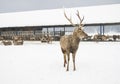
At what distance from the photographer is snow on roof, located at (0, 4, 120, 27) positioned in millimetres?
39875

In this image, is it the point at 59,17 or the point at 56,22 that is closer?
the point at 56,22

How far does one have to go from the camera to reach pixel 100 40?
3716 centimetres

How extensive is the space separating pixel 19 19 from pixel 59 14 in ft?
26.2

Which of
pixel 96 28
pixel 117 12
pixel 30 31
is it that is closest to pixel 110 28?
pixel 96 28

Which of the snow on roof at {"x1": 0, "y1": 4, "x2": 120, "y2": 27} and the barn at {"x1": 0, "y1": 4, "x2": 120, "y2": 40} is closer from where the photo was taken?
the snow on roof at {"x1": 0, "y1": 4, "x2": 120, "y2": 27}

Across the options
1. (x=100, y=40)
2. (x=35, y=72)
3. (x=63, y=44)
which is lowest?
(x=100, y=40)

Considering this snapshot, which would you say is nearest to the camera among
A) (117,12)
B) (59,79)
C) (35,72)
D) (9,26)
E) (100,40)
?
(59,79)

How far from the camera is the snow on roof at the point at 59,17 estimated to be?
39.9 meters

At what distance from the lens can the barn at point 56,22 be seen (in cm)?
4006

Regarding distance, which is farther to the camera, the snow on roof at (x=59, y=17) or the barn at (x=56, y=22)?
the barn at (x=56, y=22)

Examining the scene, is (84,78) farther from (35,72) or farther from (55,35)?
(55,35)

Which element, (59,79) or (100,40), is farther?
(100,40)

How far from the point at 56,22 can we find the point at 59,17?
9.22 feet

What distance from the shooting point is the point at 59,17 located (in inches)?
1751
